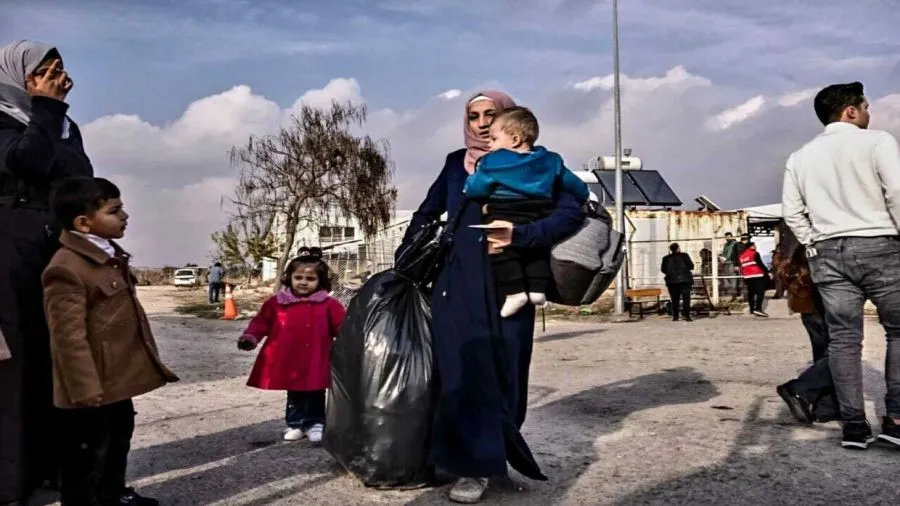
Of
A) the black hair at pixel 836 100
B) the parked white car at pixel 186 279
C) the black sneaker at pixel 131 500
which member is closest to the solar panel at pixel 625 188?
the black hair at pixel 836 100

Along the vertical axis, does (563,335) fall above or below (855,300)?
below

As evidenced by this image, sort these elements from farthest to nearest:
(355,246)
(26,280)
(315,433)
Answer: (355,246), (315,433), (26,280)

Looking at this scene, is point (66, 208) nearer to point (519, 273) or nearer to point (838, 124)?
point (519, 273)

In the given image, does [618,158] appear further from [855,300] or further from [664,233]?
[855,300]

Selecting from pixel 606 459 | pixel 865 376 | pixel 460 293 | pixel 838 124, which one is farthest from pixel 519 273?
pixel 865 376

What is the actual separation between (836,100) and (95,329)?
12.2 ft

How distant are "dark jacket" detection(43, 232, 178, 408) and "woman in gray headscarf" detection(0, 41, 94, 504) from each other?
9.9 inches

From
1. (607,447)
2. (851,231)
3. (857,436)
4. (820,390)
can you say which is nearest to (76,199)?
(607,447)

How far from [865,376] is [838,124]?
10.1ft

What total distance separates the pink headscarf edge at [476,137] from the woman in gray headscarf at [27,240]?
1.64 m

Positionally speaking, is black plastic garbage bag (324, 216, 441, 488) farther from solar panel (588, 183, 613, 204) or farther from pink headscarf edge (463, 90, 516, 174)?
solar panel (588, 183, 613, 204)

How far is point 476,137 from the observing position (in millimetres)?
3748

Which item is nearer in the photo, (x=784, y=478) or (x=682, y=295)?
(x=784, y=478)

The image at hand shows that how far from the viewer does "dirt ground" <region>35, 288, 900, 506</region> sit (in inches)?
135
